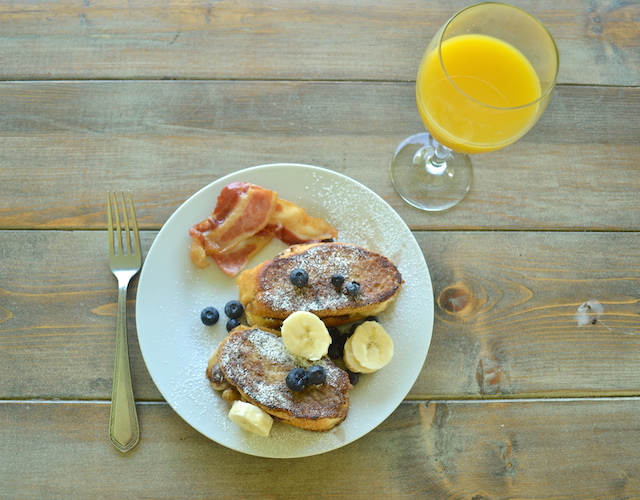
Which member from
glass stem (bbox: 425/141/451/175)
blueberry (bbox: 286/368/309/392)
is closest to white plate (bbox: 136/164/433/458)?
blueberry (bbox: 286/368/309/392)

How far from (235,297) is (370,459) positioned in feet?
1.90

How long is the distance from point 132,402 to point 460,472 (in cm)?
92

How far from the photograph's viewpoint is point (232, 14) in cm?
186

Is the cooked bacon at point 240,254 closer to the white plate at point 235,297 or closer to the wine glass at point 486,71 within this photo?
the white plate at point 235,297

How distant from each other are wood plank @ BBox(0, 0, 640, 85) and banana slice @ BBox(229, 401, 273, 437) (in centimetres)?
104

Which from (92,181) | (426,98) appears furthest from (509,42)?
(92,181)

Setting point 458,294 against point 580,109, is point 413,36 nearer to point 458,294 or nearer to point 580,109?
point 580,109

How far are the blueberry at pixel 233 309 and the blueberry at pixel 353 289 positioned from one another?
0.30 meters

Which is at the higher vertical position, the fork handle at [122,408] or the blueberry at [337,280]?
the blueberry at [337,280]

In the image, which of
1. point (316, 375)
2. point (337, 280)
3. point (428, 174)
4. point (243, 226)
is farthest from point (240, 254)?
point (428, 174)

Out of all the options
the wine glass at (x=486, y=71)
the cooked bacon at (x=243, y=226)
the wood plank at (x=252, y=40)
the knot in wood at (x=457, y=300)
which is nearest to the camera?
the wine glass at (x=486, y=71)

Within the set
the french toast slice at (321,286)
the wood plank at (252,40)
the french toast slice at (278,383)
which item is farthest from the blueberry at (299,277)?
the wood plank at (252,40)

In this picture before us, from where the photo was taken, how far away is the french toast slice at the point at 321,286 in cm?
145

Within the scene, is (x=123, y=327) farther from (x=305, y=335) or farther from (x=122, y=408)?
(x=305, y=335)
